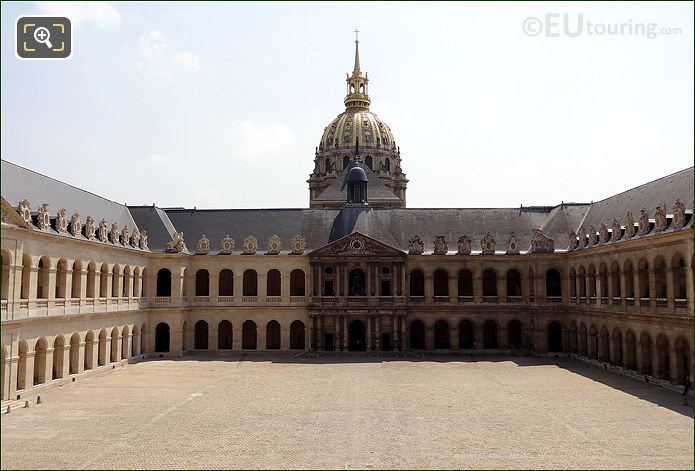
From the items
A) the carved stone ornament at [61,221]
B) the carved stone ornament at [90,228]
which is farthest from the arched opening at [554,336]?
the carved stone ornament at [61,221]

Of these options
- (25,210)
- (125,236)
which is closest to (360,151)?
(125,236)

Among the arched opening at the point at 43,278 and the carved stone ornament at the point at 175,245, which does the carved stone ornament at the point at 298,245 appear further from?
the arched opening at the point at 43,278

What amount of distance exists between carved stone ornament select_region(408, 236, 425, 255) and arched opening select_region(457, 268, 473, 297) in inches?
189

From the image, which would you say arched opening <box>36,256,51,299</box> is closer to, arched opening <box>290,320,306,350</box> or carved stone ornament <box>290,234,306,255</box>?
carved stone ornament <box>290,234,306,255</box>

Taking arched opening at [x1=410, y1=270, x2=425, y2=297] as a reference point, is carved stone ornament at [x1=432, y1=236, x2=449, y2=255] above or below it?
above

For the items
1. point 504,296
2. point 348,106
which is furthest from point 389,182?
point 504,296

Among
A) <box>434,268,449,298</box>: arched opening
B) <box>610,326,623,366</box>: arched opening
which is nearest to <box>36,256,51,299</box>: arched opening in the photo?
<box>434,268,449,298</box>: arched opening

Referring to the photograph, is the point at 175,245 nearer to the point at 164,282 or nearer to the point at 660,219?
the point at 164,282

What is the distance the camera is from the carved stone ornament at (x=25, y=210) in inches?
1630

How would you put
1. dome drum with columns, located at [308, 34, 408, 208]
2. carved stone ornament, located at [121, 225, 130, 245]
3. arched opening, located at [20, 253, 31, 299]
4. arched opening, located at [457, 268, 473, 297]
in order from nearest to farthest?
1. arched opening, located at [20, 253, 31, 299]
2. carved stone ornament, located at [121, 225, 130, 245]
3. arched opening, located at [457, 268, 473, 297]
4. dome drum with columns, located at [308, 34, 408, 208]

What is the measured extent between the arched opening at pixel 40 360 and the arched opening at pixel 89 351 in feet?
21.3

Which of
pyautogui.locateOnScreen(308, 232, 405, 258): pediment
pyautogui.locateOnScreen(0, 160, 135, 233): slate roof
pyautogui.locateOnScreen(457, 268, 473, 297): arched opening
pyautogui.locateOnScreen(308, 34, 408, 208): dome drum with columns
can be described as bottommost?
pyautogui.locateOnScreen(457, 268, 473, 297): arched opening

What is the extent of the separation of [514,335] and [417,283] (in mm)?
11557

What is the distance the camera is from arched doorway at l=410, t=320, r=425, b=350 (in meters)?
67.9
